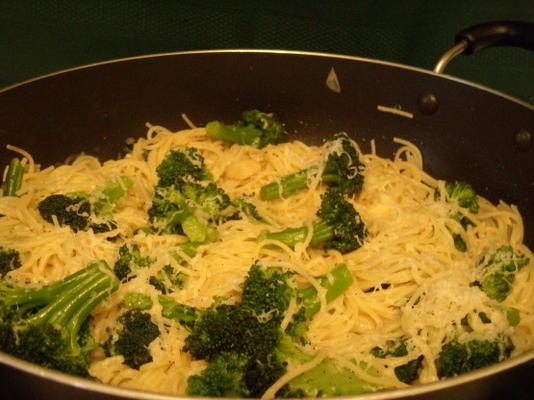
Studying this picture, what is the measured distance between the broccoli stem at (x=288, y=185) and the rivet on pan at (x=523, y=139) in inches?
44.9

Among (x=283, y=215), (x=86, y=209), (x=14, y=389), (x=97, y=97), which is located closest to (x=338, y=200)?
(x=283, y=215)

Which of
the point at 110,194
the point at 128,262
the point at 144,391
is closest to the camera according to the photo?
the point at 144,391

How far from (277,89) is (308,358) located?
1.91 m

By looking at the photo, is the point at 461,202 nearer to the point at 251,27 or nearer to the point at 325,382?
the point at 325,382

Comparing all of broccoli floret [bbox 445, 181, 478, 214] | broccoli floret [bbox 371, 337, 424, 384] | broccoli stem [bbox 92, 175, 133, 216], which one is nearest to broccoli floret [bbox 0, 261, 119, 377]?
broccoli stem [bbox 92, 175, 133, 216]

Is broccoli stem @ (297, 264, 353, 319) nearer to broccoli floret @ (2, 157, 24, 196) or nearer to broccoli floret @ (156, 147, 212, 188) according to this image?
broccoli floret @ (156, 147, 212, 188)

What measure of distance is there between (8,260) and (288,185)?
153 cm

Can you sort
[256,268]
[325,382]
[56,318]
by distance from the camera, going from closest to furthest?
[325,382]
[56,318]
[256,268]

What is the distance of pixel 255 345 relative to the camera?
2068 mm

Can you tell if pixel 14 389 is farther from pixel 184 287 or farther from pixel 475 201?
pixel 475 201

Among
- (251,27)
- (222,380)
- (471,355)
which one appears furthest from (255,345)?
(251,27)

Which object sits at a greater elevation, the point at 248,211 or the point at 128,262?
the point at 248,211

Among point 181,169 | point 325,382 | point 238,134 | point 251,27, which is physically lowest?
point 325,382

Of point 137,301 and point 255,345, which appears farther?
point 137,301
